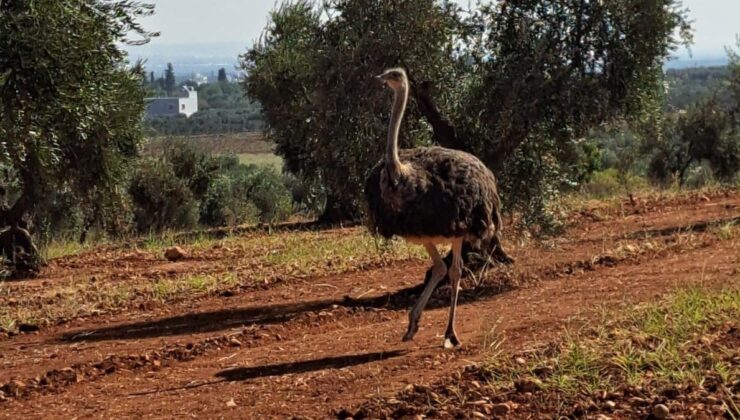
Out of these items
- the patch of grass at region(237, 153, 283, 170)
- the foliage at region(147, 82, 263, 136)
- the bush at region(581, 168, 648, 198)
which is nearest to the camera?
the bush at region(581, 168, 648, 198)

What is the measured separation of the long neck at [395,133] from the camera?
816cm

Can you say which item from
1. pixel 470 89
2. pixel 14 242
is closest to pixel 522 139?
pixel 470 89

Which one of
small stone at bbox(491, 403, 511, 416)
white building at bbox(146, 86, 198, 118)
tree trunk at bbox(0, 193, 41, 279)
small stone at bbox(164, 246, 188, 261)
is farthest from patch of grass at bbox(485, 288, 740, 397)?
white building at bbox(146, 86, 198, 118)

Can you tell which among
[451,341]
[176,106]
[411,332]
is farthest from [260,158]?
[451,341]

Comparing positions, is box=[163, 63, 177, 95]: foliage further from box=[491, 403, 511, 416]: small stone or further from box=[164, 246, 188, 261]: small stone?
box=[491, 403, 511, 416]: small stone

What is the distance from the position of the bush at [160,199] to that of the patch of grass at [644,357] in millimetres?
14418

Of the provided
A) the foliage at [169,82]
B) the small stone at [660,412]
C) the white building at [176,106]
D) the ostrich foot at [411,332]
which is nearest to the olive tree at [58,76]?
the ostrich foot at [411,332]

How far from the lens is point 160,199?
21281 mm

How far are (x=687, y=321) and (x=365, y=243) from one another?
24.3 feet

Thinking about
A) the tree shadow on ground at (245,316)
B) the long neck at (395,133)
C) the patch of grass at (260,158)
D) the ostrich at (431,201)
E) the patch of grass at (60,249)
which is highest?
the long neck at (395,133)

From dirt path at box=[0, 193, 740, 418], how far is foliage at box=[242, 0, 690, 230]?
1156 millimetres

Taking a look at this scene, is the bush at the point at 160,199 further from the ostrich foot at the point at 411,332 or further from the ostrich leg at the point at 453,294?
the ostrich foot at the point at 411,332

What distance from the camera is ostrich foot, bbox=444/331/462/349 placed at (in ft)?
25.5

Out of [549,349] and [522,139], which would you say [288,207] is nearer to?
[522,139]
